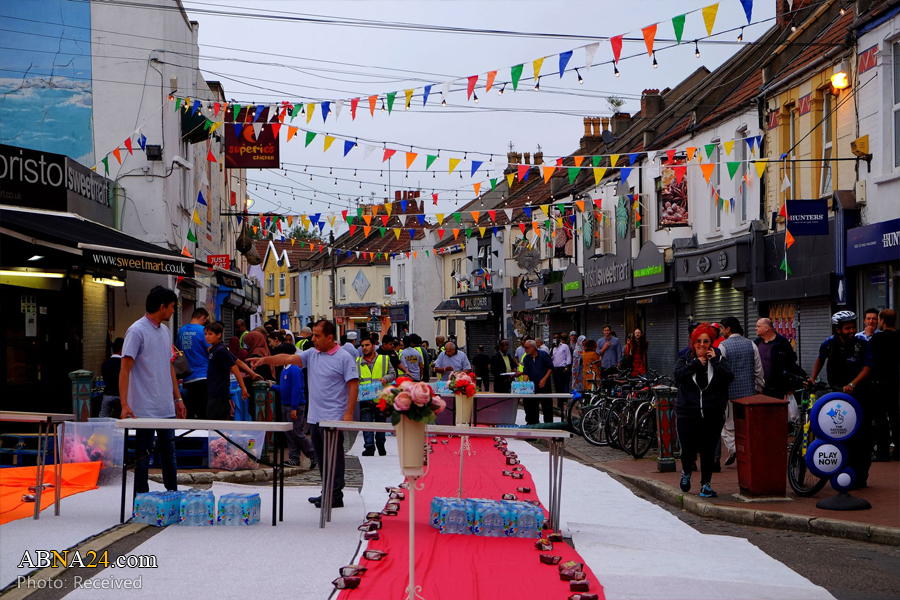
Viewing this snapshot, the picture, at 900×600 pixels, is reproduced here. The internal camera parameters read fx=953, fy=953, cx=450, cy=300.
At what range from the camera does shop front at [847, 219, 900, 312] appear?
46.8ft

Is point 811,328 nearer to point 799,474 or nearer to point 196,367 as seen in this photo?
point 799,474

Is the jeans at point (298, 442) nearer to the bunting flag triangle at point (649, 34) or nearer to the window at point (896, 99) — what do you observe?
the bunting flag triangle at point (649, 34)

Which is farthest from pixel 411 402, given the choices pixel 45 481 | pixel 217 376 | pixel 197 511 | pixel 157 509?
pixel 217 376

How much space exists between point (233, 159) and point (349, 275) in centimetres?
4357

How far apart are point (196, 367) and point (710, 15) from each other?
8238 mm

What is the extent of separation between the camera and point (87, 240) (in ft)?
46.4

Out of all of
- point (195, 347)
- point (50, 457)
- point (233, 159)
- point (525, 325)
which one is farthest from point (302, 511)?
point (525, 325)

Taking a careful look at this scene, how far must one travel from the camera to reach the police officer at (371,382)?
14.7 meters

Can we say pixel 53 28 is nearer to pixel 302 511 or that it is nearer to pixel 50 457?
pixel 50 457

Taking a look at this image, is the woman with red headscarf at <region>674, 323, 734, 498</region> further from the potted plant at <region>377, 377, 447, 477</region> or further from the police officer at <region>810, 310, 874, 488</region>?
the potted plant at <region>377, 377, 447, 477</region>

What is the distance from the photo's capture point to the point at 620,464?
1405 cm

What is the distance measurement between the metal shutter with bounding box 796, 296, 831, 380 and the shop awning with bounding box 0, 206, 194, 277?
433 inches

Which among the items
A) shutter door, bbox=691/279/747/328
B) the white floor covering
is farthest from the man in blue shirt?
shutter door, bbox=691/279/747/328

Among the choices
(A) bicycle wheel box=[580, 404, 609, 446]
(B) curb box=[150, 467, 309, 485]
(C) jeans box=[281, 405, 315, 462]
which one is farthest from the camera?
(A) bicycle wheel box=[580, 404, 609, 446]
